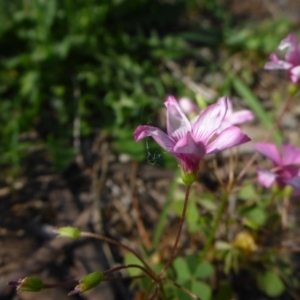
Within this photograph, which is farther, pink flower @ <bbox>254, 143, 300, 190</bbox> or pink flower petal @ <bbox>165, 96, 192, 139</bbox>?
pink flower @ <bbox>254, 143, 300, 190</bbox>

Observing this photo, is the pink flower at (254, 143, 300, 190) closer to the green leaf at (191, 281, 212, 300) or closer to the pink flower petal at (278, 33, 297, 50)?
the pink flower petal at (278, 33, 297, 50)

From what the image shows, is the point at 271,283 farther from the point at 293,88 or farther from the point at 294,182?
the point at 293,88

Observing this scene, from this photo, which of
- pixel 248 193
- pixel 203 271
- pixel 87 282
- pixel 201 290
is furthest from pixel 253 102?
pixel 87 282

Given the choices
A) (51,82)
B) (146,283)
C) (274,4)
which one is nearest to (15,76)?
(51,82)

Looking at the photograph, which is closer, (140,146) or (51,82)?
(140,146)

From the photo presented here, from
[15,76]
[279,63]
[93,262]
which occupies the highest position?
[15,76]

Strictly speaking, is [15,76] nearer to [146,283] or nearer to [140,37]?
[140,37]

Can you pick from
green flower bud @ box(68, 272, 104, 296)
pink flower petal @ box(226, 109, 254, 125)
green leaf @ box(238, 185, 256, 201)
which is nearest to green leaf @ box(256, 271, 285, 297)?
green leaf @ box(238, 185, 256, 201)
